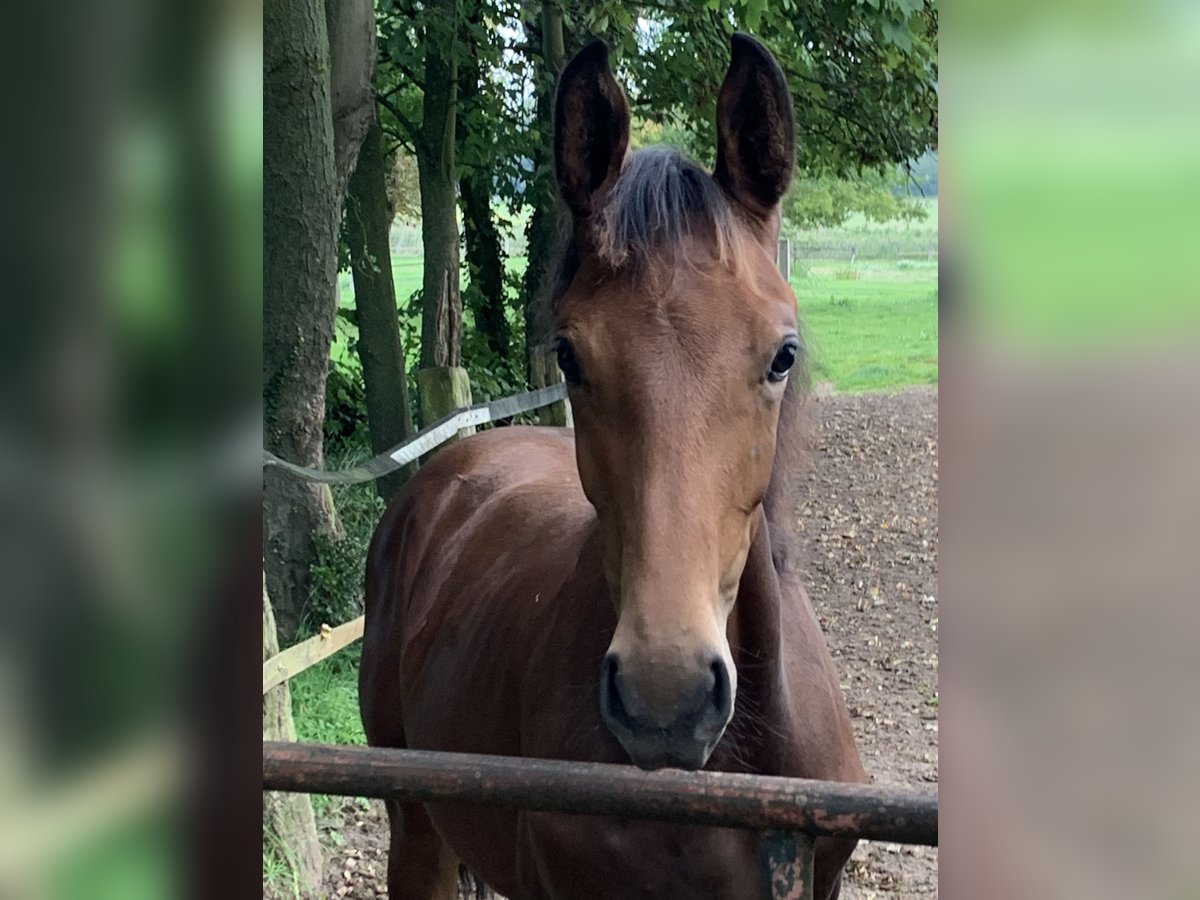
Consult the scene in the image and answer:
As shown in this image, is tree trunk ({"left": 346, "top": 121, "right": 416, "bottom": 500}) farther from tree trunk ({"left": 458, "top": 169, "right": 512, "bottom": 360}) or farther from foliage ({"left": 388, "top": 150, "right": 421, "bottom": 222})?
foliage ({"left": 388, "top": 150, "right": 421, "bottom": 222})

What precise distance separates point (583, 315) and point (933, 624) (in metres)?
5.62

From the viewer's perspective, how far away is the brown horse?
1.39 m

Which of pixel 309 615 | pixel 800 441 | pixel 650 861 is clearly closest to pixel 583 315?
pixel 800 441

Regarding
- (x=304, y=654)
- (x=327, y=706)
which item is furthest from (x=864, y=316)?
(x=304, y=654)

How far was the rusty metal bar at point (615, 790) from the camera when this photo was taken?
1.31m

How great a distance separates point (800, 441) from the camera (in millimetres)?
1916

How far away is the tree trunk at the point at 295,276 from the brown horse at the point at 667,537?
2683mm

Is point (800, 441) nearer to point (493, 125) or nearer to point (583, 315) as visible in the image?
point (583, 315)

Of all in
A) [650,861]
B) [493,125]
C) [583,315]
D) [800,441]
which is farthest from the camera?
[493,125]

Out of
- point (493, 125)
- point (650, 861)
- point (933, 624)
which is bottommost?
point (933, 624)

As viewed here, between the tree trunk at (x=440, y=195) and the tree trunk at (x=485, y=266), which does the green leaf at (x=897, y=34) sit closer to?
the tree trunk at (x=440, y=195)

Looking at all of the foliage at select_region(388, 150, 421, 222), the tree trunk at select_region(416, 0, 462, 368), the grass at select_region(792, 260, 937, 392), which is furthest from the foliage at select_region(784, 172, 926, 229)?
A: the foliage at select_region(388, 150, 421, 222)

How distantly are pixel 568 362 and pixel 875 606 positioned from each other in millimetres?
5698

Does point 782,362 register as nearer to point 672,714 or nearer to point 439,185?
point 672,714
